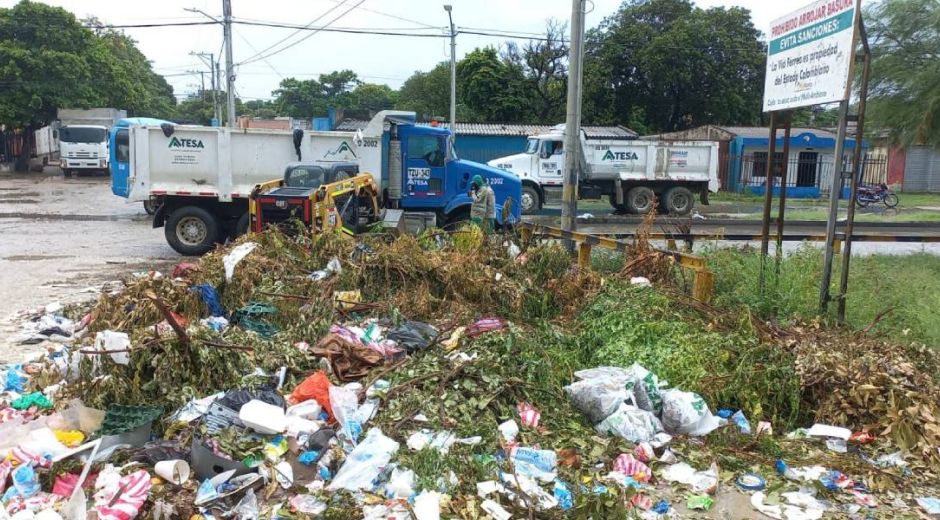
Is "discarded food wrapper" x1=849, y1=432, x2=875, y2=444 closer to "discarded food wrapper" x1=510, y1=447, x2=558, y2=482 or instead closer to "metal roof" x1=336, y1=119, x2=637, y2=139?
"discarded food wrapper" x1=510, y1=447, x2=558, y2=482

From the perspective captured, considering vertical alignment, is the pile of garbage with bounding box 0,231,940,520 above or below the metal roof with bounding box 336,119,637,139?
below

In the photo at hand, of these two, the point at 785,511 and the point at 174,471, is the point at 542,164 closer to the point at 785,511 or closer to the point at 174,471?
the point at 785,511

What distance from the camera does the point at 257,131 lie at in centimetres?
1420

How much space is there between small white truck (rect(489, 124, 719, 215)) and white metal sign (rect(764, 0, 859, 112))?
45.0 feet

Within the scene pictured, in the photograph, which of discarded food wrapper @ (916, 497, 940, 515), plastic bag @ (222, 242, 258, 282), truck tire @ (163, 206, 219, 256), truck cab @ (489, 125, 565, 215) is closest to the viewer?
discarded food wrapper @ (916, 497, 940, 515)

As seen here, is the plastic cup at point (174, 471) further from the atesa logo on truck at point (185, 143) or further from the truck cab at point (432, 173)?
the atesa logo on truck at point (185, 143)

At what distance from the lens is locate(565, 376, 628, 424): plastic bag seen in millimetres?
4789

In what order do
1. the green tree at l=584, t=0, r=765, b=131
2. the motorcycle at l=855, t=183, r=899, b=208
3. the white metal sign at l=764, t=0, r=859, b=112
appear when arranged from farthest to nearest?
the green tree at l=584, t=0, r=765, b=131 → the motorcycle at l=855, t=183, r=899, b=208 → the white metal sign at l=764, t=0, r=859, b=112

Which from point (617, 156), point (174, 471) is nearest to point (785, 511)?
point (174, 471)

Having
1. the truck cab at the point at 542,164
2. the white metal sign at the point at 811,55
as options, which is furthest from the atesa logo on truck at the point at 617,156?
the white metal sign at the point at 811,55

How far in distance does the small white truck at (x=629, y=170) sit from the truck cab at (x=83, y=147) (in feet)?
70.2

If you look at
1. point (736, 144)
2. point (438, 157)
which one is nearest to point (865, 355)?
point (438, 157)

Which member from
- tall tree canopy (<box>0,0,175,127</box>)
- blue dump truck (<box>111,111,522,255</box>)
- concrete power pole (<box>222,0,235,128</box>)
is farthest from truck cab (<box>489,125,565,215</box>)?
tall tree canopy (<box>0,0,175,127</box>)

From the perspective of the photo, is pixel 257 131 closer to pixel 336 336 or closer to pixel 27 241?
pixel 27 241
